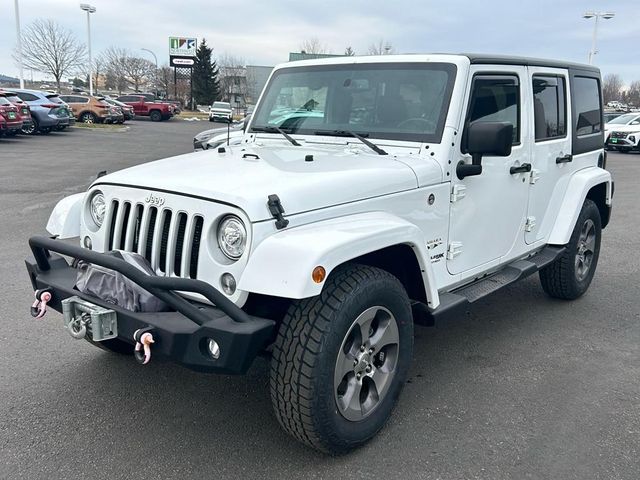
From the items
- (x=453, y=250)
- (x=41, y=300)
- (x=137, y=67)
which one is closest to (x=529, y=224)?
(x=453, y=250)

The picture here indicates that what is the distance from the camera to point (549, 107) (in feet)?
15.9

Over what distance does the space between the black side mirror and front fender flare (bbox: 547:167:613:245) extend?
1.67 meters

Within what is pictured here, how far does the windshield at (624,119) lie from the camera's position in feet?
82.9

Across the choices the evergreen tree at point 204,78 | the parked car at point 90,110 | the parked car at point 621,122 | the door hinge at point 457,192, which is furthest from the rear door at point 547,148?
the evergreen tree at point 204,78

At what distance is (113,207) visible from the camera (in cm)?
328

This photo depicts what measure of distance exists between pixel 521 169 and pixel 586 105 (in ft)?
5.44

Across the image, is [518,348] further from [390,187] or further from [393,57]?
[393,57]

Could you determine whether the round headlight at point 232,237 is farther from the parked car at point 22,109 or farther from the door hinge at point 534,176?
the parked car at point 22,109

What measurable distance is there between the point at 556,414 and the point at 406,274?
47.8 inches

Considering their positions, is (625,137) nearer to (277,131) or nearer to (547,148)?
(547,148)

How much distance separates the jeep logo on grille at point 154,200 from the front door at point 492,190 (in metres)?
1.78

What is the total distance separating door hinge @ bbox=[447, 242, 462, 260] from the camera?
379 centimetres

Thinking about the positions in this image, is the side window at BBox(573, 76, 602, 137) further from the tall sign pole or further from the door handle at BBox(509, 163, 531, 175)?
the tall sign pole

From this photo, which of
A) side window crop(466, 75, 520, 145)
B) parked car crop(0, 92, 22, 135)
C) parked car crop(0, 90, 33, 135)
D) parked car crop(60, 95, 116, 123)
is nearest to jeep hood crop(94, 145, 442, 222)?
side window crop(466, 75, 520, 145)
